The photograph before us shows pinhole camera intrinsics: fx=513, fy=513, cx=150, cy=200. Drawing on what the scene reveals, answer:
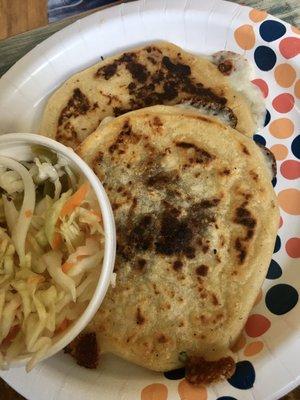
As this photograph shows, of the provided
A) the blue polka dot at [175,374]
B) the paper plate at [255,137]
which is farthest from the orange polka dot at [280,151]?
the blue polka dot at [175,374]

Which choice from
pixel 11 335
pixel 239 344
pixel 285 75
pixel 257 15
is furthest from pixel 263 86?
pixel 11 335

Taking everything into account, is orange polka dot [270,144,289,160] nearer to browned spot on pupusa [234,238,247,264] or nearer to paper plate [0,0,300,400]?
paper plate [0,0,300,400]

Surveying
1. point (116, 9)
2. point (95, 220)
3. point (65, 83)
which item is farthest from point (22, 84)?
point (95, 220)

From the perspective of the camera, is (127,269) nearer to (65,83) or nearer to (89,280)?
(89,280)

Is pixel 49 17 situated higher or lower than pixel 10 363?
higher


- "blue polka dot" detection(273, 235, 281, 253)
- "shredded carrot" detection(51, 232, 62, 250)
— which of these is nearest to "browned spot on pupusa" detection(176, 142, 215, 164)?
"blue polka dot" detection(273, 235, 281, 253)

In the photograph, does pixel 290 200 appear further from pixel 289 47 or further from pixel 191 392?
pixel 191 392

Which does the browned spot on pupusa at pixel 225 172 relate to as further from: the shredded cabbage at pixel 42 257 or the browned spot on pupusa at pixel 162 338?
the browned spot on pupusa at pixel 162 338
